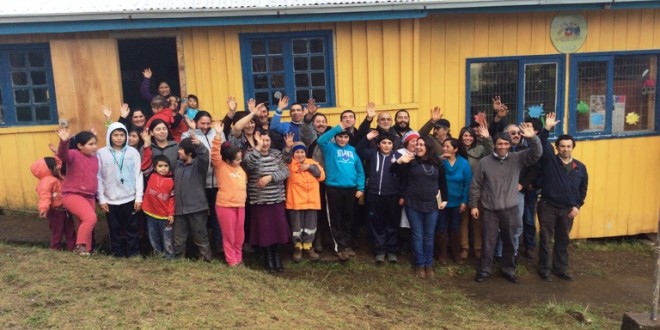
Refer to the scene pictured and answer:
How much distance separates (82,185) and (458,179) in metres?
→ 4.36

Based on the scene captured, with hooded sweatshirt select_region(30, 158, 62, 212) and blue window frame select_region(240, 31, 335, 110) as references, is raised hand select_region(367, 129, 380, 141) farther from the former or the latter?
hooded sweatshirt select_region(30, 158, 62, 212)

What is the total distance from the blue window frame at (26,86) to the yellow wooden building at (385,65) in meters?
0.01

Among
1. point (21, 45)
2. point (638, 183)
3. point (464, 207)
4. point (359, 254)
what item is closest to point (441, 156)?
point (464, 207)

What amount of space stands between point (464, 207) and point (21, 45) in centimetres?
619

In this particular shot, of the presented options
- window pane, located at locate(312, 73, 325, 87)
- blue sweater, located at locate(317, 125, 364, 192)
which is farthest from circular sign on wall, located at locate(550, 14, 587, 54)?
blue sweater, located at locate(317, 125, 364, 192)

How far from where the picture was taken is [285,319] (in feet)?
14.2

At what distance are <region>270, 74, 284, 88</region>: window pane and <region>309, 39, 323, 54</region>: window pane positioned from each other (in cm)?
56

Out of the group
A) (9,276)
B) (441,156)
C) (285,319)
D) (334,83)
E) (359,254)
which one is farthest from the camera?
(334,83)

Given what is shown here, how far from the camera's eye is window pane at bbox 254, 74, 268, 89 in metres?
7.32

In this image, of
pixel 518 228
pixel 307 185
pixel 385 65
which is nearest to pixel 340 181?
pixel 307 185

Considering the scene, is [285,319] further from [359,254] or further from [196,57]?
[196,57]

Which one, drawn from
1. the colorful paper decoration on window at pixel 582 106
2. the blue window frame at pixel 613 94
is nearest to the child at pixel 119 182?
the blue window frame at pixel 613 94

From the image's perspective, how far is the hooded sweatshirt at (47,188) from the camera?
5668 millimetres

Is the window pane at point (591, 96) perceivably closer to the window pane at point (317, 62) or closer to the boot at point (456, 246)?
the boot at point (456, 246)
